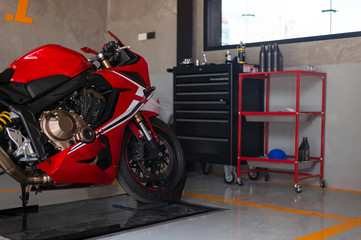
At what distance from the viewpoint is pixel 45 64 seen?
2592mm

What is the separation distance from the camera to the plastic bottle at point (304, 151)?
4.02 meters

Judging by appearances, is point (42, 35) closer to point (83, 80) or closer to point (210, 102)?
point (210, 102)

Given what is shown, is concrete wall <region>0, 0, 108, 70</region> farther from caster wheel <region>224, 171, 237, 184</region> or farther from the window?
caster wheel <region>224, 171, 237, 184</region>

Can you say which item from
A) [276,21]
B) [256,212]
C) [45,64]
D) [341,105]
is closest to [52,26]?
[276,21]

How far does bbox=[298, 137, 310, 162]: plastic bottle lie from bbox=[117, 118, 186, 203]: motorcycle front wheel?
1337 millimetres

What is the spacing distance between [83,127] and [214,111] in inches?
76.8

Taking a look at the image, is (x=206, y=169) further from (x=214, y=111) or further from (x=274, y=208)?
(x=274, y=208)

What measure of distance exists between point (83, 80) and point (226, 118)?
1897 millimetres

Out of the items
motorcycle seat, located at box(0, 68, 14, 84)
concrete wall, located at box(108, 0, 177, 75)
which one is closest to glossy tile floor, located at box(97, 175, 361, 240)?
motorcycle seat, located at box(0, 68, 14, 84)

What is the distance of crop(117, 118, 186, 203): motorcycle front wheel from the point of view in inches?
113

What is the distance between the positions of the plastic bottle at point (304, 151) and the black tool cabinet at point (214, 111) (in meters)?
0.53

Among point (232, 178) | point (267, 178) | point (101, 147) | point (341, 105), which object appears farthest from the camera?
point (267, 178)

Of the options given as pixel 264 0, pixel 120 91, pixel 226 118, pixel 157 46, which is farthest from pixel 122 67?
pixel 157 46

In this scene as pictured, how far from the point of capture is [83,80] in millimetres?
2666
